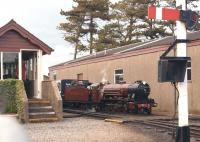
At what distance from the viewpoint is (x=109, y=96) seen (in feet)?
91.4

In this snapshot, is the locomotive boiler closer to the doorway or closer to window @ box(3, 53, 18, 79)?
the doorway

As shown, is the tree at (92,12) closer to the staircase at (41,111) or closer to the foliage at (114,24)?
the foliage at (114,24)

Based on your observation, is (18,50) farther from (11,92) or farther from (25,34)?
(11,92)

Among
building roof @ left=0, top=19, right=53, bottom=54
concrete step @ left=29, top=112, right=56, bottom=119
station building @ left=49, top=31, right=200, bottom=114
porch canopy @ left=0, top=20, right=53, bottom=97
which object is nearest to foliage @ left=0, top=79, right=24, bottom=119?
concrete step @ left=29, top=112, right=56, bottom=119

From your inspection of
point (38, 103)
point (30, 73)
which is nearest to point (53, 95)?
point (38, 103)

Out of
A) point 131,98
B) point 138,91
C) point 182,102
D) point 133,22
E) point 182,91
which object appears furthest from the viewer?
point 133,22

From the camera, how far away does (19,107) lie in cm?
2028

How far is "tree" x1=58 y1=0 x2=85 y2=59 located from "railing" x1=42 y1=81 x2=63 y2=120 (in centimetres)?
4238

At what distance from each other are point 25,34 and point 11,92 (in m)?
3.17

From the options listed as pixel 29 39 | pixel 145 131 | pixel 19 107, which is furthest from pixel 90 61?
pixel 145 131

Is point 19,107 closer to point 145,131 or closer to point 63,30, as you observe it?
point 145,131

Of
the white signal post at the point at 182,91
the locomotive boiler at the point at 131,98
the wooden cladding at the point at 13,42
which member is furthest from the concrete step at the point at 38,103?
the white signal post at the point at 182,91

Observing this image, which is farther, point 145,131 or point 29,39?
point 29,39

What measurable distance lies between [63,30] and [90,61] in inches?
1244
